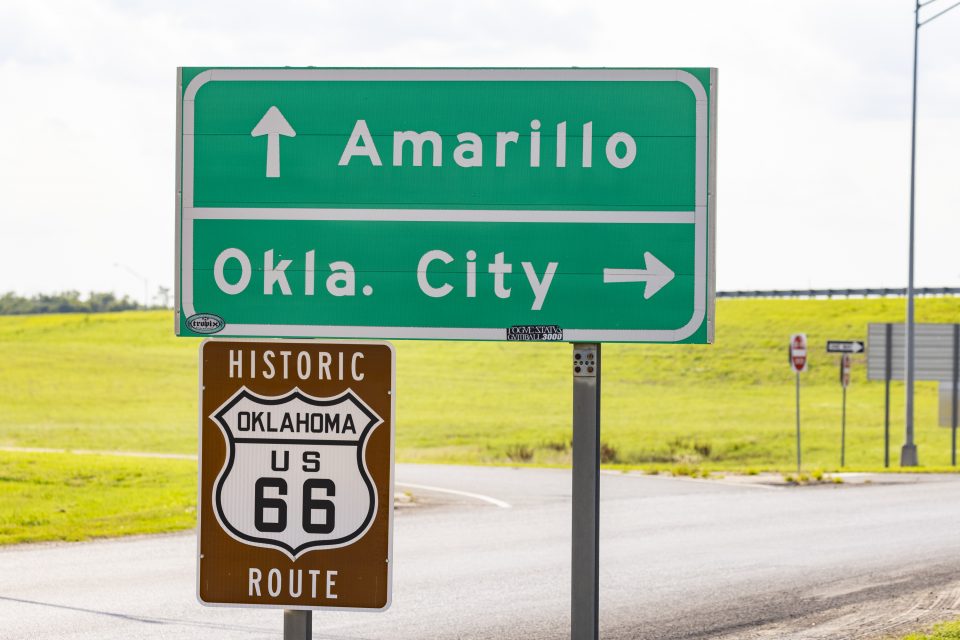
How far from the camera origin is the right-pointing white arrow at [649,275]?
4117 millimetres

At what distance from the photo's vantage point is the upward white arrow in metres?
4.14

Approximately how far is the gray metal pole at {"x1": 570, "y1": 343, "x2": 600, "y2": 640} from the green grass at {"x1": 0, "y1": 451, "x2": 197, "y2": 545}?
11318 millimetres

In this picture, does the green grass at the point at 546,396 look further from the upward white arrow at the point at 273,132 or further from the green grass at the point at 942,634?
the upward white arrow at the point at 273,132

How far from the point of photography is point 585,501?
12.9 ft

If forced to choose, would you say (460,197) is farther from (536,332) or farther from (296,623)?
(296,623)

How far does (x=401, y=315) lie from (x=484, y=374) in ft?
220

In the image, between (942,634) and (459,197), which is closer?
(459,197)

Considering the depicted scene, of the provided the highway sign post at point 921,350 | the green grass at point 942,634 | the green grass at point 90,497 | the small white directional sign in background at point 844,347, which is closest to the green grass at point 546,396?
the small white directional sign in background at point 844,347

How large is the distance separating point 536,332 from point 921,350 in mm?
30439

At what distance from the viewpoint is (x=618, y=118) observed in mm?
4113

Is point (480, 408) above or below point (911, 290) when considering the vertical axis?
below

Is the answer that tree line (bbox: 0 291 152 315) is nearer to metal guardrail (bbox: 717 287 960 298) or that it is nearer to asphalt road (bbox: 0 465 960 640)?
metal guardrail (bbox: 717 287 960 298)

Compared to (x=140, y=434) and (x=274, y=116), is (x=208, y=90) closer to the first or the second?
(x=274, y=116)

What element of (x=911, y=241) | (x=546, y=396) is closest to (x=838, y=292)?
(x=546, y=396)
